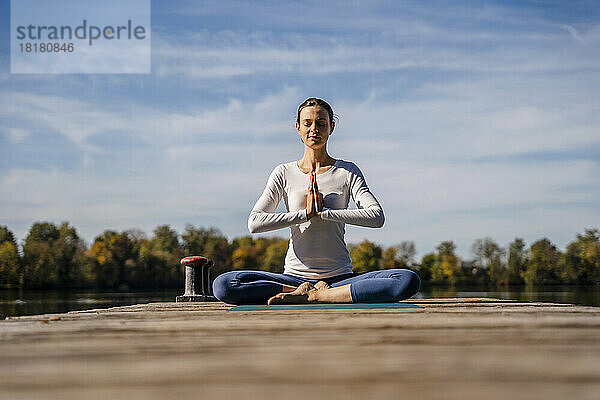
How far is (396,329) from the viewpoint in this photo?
90.0 inches

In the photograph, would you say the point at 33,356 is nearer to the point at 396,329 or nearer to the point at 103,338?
the point at 103,338

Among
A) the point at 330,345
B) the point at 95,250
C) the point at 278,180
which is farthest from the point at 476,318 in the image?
the point at 95,250

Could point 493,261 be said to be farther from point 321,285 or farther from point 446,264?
point 321,285

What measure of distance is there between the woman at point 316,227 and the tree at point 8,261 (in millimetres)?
56770

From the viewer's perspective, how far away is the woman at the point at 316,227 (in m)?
4.09

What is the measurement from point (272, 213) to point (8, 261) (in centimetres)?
5718

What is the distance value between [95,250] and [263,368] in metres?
60.7

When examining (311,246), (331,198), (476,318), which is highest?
(331,198)

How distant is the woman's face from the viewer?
4.66 metres

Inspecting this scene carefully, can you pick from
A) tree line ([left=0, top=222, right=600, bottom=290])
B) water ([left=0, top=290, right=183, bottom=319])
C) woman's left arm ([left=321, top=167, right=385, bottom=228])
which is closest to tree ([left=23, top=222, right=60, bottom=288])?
tree line ([left=0, top=222, right=600, bottom=290])

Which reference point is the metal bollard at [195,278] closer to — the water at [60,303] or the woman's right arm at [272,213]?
the woman's right arm at [272,213]

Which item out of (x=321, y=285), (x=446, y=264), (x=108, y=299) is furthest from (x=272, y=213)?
(x=446, y=264)

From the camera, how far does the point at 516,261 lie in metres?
58.0

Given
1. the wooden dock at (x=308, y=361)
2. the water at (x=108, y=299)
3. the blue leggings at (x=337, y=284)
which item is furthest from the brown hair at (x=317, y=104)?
the water at (x=108, y=299)
